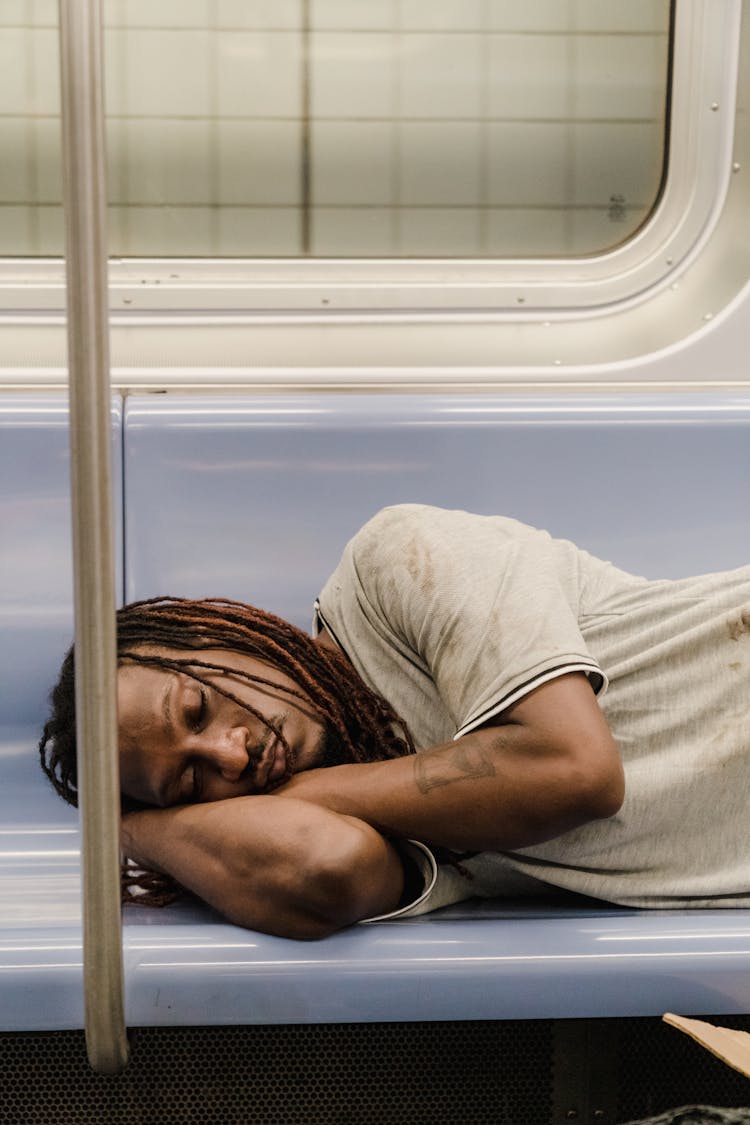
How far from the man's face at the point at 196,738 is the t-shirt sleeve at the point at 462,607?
0.17 meters

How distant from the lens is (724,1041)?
1.07m

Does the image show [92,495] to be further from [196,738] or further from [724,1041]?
[724,1041]

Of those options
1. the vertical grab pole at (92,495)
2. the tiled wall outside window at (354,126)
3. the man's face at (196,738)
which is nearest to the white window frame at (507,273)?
the tiled wall outside window at (354,126)

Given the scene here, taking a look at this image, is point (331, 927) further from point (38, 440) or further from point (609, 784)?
point (38, 440)

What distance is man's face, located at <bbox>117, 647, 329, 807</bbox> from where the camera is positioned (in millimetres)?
1433

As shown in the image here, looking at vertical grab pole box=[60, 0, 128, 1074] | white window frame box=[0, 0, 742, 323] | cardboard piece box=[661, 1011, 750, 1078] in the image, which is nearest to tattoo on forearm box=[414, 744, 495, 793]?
cardboard piece box=[661, 1011, 750, 1078]

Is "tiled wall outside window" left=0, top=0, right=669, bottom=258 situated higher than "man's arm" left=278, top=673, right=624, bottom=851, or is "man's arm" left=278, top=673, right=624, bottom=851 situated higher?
"tiled wall outside window" left=0, top=0, right=669, bottom=258

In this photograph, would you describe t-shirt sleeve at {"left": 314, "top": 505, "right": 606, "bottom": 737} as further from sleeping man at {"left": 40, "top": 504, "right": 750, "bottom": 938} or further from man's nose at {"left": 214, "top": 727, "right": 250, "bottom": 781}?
man's nose at {"left": 214, "top": 727, "right": 250, "bottom": 781}

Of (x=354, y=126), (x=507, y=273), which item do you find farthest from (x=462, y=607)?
(x=354, y=126)

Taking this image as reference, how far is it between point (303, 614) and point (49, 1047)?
91cm

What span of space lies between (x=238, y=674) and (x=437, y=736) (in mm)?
277

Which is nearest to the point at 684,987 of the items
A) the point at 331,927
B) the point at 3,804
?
the point at 331,927

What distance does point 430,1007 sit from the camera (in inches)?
48.9

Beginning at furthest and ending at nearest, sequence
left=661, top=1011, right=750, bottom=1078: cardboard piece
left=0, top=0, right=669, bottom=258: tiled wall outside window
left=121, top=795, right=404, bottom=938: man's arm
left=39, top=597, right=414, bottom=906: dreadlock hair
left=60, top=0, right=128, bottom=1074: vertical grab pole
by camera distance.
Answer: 1. left=0, top=0, right=669, bottom=258: tiled wall outside window
2. left=39, top=597, right=414, bottom=906: dreadlock hair
3. left=121, top=795, right=404, bottom=938: man's arm
4. left=661, top=1011, right=750, bottom=1078: cardboard piece
5. left=60, top=0, right=128, bottom=1074: vertical grab pole
